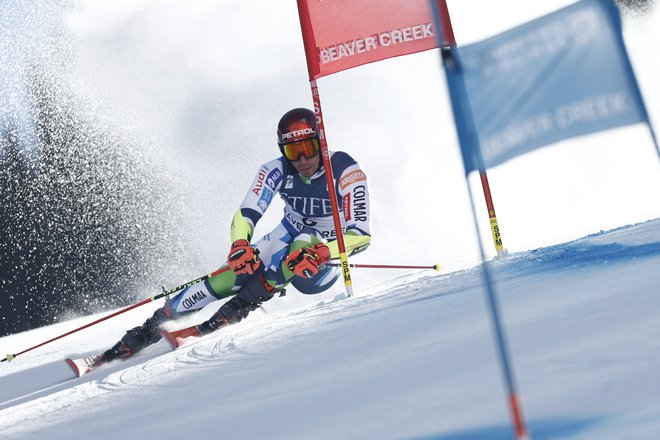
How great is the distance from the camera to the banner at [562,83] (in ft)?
17.7

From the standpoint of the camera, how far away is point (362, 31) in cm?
586

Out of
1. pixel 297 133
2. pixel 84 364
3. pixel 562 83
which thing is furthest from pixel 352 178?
pixel 84 364

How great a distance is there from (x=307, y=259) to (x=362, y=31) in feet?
5.73

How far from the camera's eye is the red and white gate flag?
5816 millimetres

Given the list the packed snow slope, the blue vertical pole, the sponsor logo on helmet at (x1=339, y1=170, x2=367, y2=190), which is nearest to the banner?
the packed snow slope

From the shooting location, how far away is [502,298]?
3746 mm

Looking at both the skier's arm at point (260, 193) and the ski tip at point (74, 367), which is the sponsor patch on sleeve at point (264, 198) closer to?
the skier's arm at point (260, 193)

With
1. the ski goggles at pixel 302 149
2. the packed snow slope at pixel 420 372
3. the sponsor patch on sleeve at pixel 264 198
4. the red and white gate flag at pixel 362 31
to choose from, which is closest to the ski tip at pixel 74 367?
the packed snow slope at pixel 420 372

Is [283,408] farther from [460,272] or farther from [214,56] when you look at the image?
[214,56]

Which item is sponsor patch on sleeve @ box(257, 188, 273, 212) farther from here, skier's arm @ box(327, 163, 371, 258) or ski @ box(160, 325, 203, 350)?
ski @ box(160, 325, 203, 350)

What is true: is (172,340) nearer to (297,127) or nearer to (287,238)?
(287,238)

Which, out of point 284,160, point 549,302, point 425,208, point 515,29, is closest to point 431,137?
point 425,208

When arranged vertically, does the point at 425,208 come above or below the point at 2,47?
below

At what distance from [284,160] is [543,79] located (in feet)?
7.61
